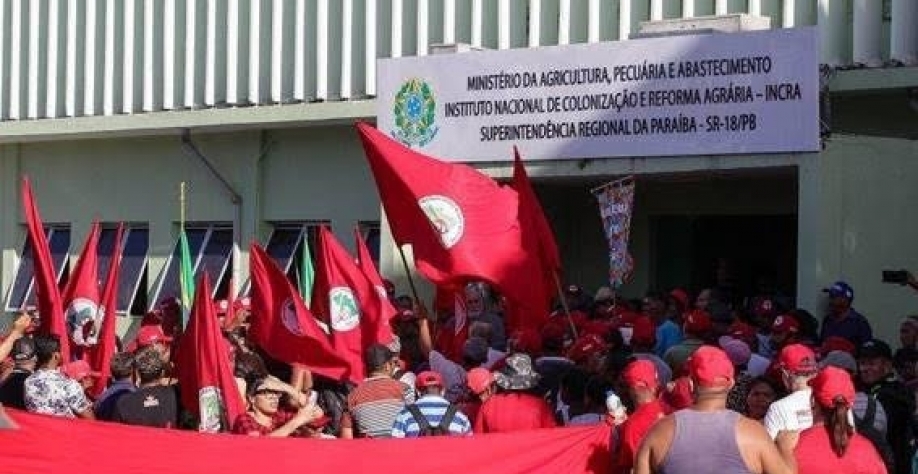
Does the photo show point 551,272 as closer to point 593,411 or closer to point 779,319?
point 779,319

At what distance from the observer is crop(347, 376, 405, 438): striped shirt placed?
1314cm

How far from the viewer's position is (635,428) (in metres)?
11.1

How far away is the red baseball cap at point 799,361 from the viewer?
11.4 m

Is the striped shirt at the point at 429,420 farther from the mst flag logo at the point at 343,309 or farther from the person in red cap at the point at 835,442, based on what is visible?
the mst flag logo at the point at 343,309

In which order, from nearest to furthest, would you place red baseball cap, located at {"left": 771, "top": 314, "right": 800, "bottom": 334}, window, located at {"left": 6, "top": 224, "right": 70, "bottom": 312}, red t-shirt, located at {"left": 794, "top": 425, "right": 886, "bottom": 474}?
red t-shirt, located at {"left": 794, "top": 425, "right": 886, "bottom": 474} → red baseball cap, located at {"left": 771, "top": 314, "right": 800, "bottom": 334} → window, located at {"left": 6, "top": 224, "right": 70, "bottom": 312}

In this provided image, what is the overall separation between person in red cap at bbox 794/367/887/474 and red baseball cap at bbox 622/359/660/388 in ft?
A: 3.23

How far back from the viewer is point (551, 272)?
17172 mm

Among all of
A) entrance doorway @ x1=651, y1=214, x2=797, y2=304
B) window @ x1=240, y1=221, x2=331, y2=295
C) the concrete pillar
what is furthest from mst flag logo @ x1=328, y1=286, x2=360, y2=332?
window @ x1=240, y1=221, x2=331, y2=295

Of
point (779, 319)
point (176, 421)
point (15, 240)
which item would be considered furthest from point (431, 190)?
point (15, 240)

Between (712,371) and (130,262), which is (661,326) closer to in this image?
(712,371)

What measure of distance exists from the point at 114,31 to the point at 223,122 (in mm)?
2892

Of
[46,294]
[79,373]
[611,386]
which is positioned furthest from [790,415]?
[46,294]

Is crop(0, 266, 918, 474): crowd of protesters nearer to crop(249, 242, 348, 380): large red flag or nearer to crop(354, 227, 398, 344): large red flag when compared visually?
crop(249, 242, 348, 380): large red flag

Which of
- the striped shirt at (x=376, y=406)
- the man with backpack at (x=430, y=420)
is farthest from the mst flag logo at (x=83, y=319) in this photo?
the man with backpack at (x=430, y=420)
